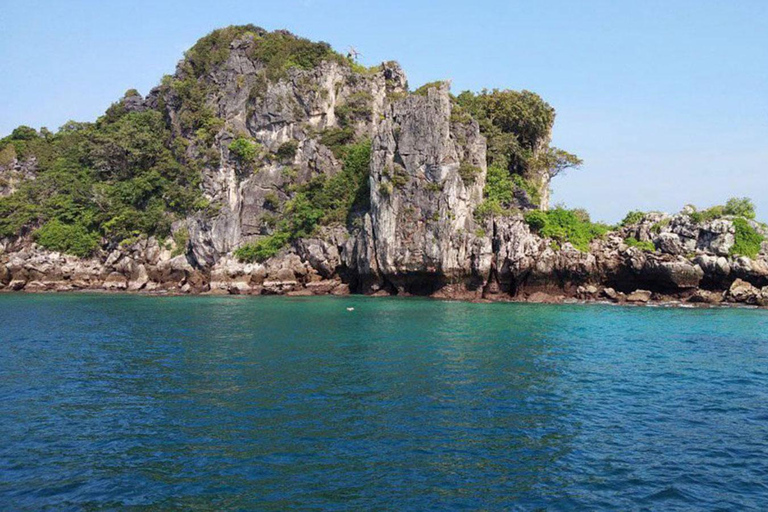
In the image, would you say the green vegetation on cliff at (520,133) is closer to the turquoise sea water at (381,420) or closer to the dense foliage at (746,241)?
the dense foliage at (746,241)

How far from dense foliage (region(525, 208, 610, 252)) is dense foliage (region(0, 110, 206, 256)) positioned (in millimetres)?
39074

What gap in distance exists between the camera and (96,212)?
6494 centimetres

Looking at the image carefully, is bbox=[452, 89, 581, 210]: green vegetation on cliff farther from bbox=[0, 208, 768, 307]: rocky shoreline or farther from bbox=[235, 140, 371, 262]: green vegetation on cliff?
bbox=[235, 140, 371, 262]: green vegetation on cliff

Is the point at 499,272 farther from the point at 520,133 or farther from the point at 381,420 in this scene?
the point at 381,420

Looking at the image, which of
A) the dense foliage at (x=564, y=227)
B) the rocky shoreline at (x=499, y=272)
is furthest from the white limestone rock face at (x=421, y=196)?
the dense foliage at (x=564, y=227)

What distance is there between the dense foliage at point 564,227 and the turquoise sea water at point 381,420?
72.2ft

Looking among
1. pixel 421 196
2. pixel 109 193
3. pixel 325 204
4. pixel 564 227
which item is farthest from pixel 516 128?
pixel 109 193

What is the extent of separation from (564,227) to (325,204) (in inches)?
1013

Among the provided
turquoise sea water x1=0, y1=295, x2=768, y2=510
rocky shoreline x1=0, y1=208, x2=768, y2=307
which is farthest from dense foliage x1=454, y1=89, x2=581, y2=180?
turquoise sea water x1=0, y1=295, x2=768, y2=510

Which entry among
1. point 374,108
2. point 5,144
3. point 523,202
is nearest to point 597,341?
point 523,202

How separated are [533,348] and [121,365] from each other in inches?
699

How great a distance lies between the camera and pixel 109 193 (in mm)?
65500

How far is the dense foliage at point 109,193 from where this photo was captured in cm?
6309

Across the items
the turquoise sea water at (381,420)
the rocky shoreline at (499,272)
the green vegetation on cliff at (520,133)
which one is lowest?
the turquoise sea water at (381,420)
